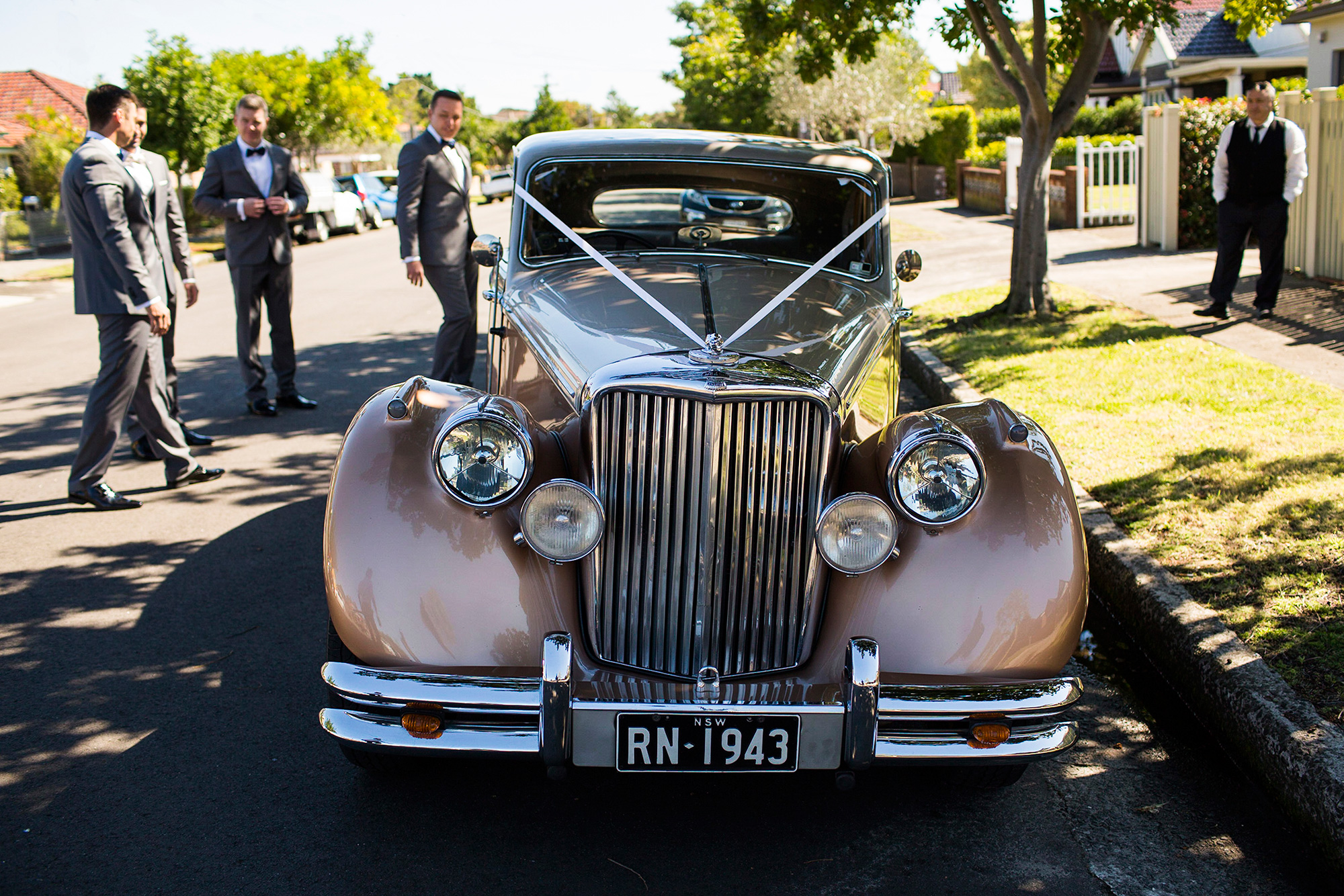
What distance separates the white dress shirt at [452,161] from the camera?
656cm

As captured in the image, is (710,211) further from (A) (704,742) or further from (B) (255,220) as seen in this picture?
(B) (255,220)

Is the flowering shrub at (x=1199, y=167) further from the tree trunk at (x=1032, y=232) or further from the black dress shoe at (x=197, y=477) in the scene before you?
the black dress shoe at (x=197, y=477)

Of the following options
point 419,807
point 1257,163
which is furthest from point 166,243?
point 1257,163

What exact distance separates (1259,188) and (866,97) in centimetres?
2323

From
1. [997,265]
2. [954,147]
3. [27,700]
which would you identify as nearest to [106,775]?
[27,700]

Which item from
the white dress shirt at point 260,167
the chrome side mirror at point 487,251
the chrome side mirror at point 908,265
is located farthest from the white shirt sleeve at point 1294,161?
the white dress shirt at point 260,167

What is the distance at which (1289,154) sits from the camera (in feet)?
27.2

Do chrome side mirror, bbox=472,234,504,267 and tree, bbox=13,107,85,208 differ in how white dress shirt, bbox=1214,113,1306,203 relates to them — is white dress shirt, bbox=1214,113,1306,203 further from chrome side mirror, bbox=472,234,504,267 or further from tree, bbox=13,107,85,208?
tree, bbox=13,107,85,208

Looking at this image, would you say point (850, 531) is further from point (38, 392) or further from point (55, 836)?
point (38, 392)

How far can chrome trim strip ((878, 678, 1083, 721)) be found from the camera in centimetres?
247

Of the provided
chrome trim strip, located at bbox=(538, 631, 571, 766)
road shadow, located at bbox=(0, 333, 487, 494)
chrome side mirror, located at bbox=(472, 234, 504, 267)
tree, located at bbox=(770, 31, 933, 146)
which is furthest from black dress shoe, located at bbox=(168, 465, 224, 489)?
tree, located at bbox=(770, 31, 933, 146)

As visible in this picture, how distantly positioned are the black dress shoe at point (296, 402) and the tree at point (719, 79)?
85.1 feet

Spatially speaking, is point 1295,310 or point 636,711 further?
point 1295,310

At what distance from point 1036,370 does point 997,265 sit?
640 cm
